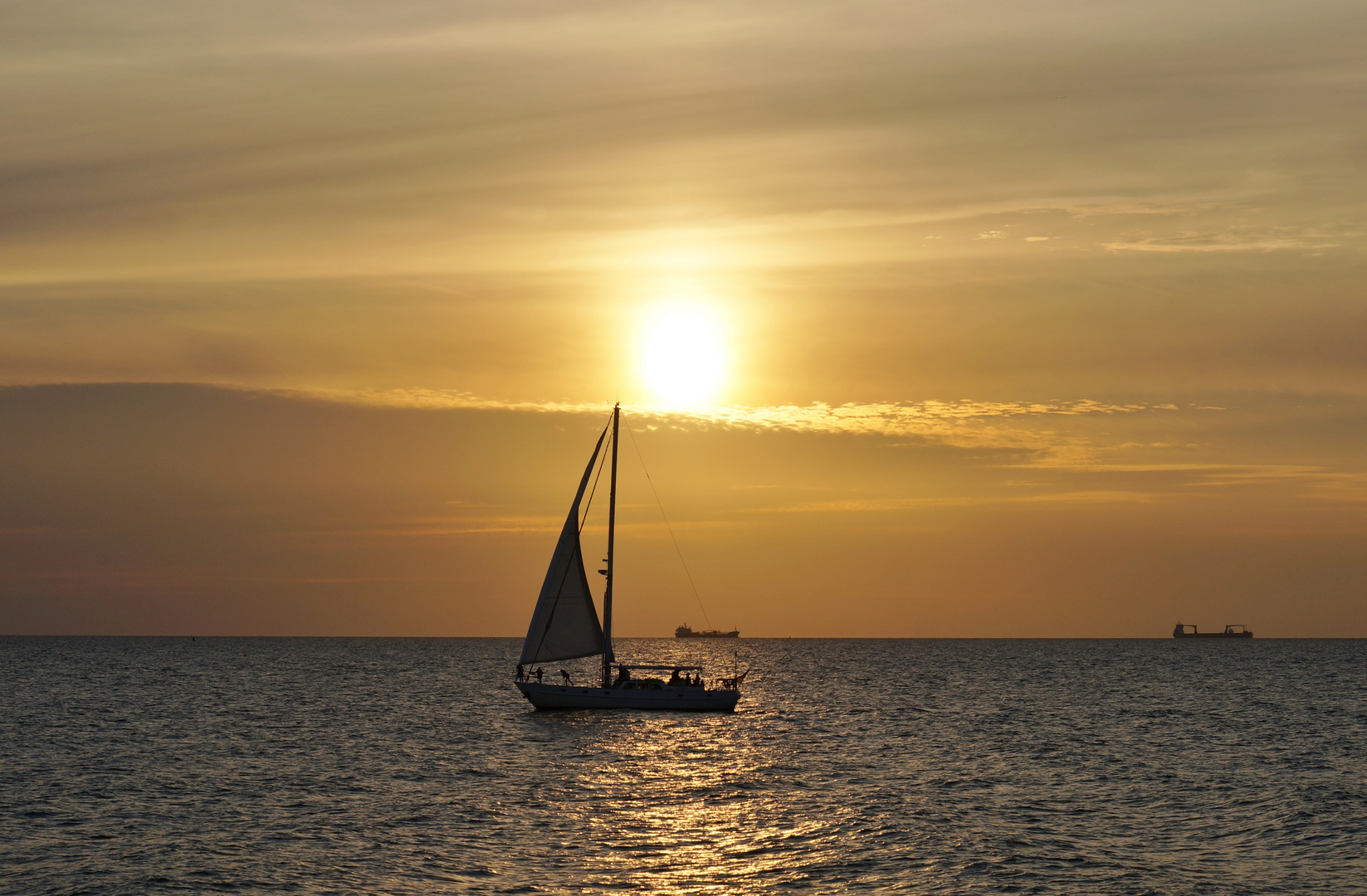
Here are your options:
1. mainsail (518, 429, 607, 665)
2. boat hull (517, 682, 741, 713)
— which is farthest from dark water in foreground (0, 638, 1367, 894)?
mainsail (518, 429, 607, 665)

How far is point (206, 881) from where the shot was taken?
35844 millimetres

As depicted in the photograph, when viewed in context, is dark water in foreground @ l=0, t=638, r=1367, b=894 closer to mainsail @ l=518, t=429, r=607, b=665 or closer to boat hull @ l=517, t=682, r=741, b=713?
boat hull @ l=517, t=682, r=741, b=713

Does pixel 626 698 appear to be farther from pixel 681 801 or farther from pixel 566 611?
pixel 681 801

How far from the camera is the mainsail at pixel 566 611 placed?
78.8m

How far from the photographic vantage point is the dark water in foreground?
36.8 metres

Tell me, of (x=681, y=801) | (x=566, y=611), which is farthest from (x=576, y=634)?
(x=681, y=801)

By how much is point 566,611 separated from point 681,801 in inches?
1215

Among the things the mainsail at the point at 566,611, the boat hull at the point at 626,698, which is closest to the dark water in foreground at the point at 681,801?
the boat hull at the point at 626,698

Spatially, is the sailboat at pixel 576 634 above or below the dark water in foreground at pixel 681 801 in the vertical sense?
above

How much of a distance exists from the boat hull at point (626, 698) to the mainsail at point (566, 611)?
2.82 metres

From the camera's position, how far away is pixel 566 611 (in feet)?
261

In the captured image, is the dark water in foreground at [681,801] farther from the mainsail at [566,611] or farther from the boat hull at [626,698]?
the mainsail at [566,611]

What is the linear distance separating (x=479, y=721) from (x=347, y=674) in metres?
95.9

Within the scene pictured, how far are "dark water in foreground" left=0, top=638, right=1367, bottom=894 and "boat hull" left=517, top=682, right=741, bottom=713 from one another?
1.43 metres
